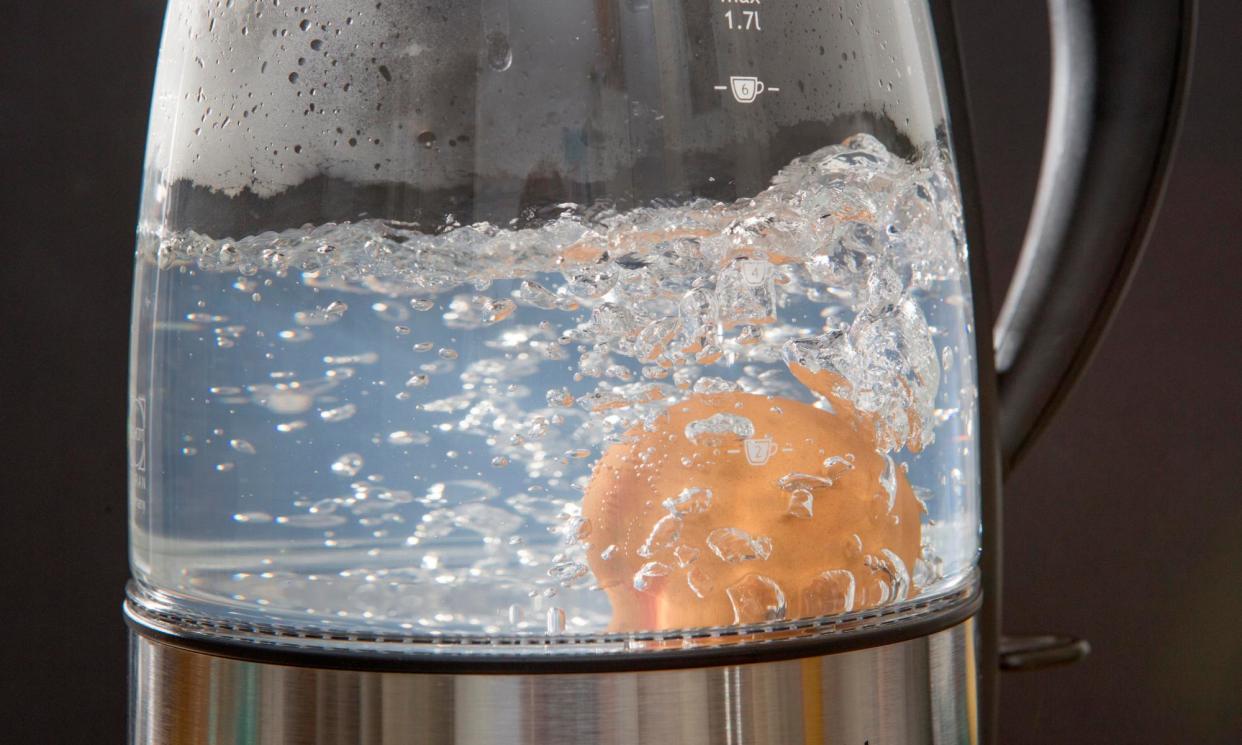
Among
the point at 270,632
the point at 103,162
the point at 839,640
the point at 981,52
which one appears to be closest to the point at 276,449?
the point at 270,632

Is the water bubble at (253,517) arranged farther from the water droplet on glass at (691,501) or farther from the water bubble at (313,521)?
the water droplet on glass at (691,501)

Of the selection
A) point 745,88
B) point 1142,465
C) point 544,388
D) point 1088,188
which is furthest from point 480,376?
point 1142,465

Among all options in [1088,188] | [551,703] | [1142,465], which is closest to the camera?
[551,703]

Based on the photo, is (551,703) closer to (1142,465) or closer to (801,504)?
(801,504)


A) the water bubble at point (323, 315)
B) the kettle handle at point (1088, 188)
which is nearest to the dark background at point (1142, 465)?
the kettle handle at point (1088, 188)

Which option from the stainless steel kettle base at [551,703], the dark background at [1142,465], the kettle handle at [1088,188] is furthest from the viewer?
the dark background at [1142,465]

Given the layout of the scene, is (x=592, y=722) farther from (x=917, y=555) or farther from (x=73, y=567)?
(x=73, y=567)
